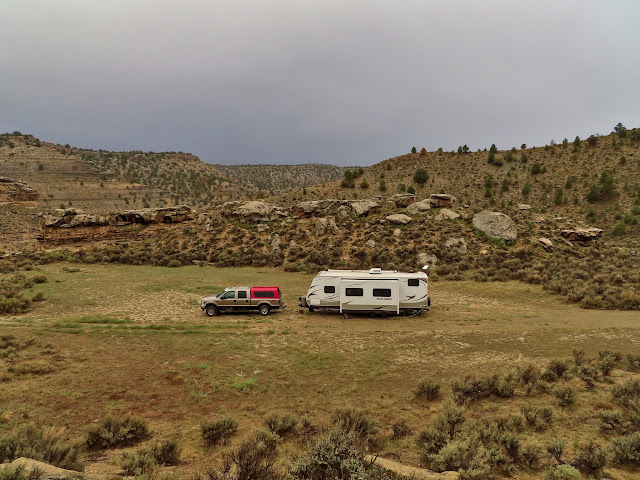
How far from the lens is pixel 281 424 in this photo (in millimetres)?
8148

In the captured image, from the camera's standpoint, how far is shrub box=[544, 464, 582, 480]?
17.8 feet

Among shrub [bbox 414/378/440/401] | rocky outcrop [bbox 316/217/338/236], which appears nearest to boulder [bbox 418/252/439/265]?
rocky outcrop [bbox 316/217/338/236]

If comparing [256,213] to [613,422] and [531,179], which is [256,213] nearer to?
[613,422]

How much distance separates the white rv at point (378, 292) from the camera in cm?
1909

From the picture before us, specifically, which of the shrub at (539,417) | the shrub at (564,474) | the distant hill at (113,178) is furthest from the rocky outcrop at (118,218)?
the shrub at (564,474)

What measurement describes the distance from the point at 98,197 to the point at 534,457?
3649 inches

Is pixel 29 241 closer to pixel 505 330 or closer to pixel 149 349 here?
pixel 149 349

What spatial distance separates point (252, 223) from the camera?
45.6m

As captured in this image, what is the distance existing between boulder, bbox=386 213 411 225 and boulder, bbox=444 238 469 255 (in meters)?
6.80

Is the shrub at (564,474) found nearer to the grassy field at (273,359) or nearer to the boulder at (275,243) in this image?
the grassy field at (273,359)

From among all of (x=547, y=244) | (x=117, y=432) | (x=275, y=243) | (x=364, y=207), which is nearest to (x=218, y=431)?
(x=117, y=432)

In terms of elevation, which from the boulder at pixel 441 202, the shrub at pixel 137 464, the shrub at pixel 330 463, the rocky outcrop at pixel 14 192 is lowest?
the shrub at pixel 137 464

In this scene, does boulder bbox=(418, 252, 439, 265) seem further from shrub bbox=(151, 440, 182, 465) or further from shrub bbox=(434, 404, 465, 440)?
shrub bbox=(151, 440, 182, 465)

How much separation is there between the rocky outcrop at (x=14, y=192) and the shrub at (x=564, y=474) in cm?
8604
